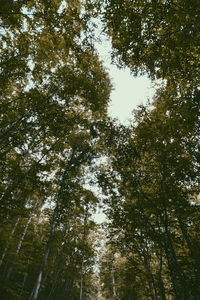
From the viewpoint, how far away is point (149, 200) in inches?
390

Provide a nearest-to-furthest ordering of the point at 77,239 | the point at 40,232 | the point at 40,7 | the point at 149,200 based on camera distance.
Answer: the point at 40,7
the point at 149,200
the point at 77,239
the point at 40,232

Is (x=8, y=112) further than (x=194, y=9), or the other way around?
(x=8, y=112)

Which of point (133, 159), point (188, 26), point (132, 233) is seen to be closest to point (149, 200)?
point (133, 159)

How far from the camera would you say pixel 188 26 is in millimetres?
5840

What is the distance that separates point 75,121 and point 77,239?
55.5 feet

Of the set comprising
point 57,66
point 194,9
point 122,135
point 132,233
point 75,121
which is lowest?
point 132,233

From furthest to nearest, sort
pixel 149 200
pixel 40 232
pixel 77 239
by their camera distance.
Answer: pixel 40 232 → pixel 77 239 → pixel 149 200

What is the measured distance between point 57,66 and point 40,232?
24561 mm

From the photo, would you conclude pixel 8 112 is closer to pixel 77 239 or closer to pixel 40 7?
pixel 40 7

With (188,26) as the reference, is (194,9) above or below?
below

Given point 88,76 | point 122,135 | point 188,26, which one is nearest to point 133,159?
point 122,135

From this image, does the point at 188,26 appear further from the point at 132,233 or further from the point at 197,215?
the point at 132,233

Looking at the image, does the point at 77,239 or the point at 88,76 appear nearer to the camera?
the point at 88,76

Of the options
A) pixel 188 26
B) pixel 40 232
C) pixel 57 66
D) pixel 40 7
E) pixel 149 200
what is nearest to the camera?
pixel 188 26
